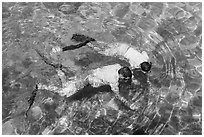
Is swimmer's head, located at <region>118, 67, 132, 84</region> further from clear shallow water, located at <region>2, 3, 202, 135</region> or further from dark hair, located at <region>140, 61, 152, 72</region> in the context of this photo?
dark hair, located at <region>140, 61, 152, 72</region>

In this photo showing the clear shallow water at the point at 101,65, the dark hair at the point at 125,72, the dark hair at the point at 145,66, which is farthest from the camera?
the dark hair at the point at 145,66

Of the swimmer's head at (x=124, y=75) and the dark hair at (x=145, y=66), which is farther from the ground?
the dark hair at (x=145, y=66)

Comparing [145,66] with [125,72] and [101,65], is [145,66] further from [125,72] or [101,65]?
[101,65]

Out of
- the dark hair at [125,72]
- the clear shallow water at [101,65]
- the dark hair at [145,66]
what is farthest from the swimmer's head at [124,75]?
the dark hair at [145,66]

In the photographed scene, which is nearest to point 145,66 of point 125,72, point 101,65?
point 125,72

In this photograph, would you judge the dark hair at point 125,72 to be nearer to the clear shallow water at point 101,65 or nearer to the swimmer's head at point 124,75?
the swimmer's head at point 124,75

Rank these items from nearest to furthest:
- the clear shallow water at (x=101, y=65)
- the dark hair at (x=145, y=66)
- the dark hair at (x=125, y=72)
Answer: the clear shallow water at (x=101, y=65)
the dark hair at (x=125, y=72)
the dark hair at (x=145, y=66)

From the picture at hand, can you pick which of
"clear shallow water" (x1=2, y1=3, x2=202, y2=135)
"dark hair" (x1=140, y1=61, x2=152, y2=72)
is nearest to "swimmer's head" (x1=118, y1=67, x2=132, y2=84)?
"clear shallow water" (x1=2, y1=3, x2=202, y2=135)

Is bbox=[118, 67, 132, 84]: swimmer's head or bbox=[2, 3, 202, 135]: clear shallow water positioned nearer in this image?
bbox=[2, 3, 202, 135]: clear shallow water

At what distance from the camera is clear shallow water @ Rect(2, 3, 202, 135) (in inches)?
157

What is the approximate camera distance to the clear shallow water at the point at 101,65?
4.00 m

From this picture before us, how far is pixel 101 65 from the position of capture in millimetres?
4598

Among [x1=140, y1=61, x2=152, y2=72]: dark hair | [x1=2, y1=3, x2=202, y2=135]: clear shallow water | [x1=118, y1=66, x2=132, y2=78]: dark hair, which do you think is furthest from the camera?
[x1=140, y1=61, x2=152, y2=72]: dark hair

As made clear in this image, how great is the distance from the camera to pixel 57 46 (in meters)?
4.81
